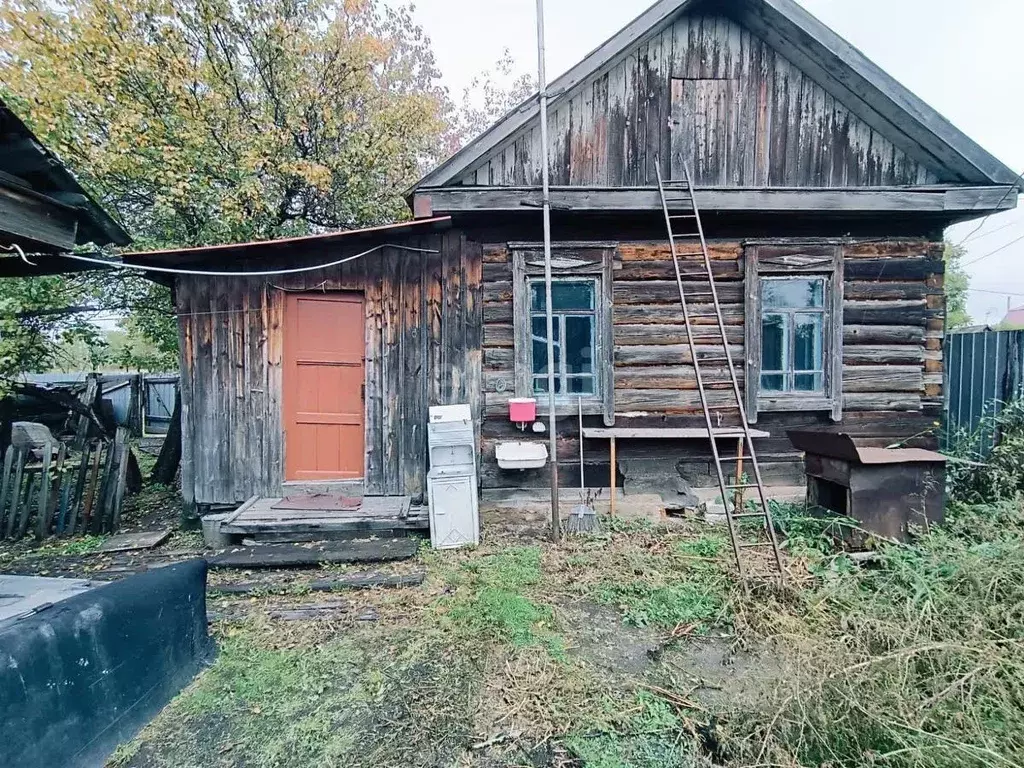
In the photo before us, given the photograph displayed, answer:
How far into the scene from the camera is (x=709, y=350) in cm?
601

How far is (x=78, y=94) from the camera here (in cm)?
730

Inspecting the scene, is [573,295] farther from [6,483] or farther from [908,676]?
[6,483]

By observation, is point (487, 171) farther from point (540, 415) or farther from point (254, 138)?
point (254, 138)

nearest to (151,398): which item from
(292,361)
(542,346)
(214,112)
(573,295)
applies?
(214,112)

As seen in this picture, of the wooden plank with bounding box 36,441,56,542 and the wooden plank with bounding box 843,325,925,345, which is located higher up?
the wooden plank with bounding box 843,325,925,345

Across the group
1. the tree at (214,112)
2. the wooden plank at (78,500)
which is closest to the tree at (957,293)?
the tree at (214,112)

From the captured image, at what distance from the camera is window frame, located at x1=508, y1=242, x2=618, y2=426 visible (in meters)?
5.88

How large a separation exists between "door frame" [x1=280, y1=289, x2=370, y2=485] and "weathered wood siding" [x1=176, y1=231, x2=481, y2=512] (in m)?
0.04

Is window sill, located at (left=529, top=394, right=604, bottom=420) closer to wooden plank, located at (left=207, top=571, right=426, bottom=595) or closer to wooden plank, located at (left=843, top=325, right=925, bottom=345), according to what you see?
wooden plank, located at (left=207, top=571, right=426, bottom=595)

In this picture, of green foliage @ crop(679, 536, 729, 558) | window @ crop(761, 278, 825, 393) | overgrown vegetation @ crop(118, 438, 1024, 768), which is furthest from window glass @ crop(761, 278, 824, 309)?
green foliage @ crop(679, 536, 729, 558)

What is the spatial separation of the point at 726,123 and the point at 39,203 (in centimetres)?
666

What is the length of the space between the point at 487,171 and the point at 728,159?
9.54 ft

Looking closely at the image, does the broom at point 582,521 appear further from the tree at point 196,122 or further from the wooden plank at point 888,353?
the tree at point 196,122

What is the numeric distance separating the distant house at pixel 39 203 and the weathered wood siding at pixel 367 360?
1638 mm
